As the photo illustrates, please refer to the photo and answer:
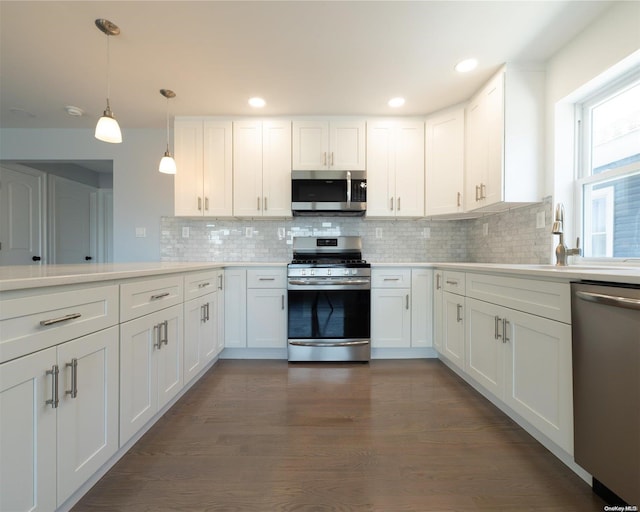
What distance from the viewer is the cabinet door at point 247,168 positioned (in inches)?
118

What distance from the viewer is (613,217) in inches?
70.2

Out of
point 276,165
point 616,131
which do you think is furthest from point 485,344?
point 276,165

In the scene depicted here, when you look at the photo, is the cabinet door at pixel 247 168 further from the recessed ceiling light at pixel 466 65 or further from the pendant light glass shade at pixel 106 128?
the recessed ceiling light at pixel 466 65

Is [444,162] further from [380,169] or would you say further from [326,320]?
[326,320]

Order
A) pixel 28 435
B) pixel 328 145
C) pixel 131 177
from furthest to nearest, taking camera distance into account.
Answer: pixel 131 177 < pixel 328 145 < pixel 28 435

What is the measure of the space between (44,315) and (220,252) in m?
2.42

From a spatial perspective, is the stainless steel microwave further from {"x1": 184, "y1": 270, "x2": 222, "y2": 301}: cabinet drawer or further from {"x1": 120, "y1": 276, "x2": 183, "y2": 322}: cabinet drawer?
{"x1": 120, "y1": 276, "x2": 183, "y2": 322}: cabinet drawer

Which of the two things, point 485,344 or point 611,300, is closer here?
point 611,300

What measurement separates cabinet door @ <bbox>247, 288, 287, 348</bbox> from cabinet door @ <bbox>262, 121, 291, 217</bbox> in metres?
0.88

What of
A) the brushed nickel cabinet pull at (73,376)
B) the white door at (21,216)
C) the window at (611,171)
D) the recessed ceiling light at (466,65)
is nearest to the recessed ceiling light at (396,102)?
the recessed ceiling light at (466,65)

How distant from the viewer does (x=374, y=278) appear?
8.91 ft

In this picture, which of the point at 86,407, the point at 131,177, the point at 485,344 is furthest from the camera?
the point at 131,177

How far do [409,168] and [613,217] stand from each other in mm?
1660

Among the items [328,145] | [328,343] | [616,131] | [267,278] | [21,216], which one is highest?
[328,145]
